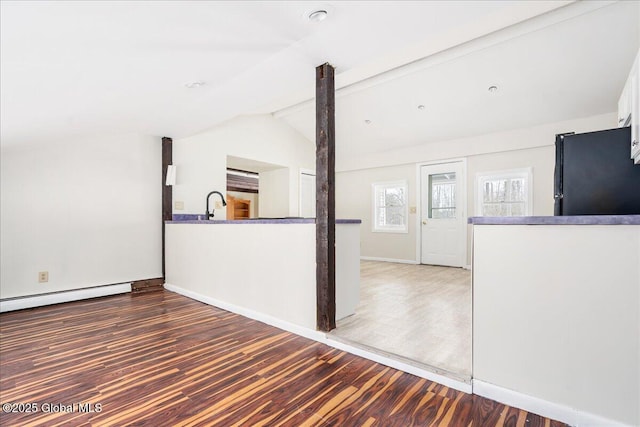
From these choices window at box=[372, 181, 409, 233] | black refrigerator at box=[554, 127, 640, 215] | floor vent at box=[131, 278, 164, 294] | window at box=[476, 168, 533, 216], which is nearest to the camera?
black refrigerator at box=[554, 127, 640, 215]

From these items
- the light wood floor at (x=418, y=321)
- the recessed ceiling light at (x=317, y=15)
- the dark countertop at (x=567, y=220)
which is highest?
the recessed ceiling light at (x=317, y=15)

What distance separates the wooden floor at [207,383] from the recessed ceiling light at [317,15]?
6.94 ft

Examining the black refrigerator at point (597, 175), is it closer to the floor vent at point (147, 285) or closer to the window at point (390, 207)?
the window at point (390, 207)

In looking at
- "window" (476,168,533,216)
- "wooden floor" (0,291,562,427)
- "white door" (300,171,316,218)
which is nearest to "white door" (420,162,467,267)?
"window" (476,168,533,216)

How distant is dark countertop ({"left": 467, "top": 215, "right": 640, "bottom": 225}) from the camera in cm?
124

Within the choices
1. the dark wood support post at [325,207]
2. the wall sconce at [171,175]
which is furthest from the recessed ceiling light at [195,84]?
the wall sconce at [171,175]

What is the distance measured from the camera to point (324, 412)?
58.5 inches

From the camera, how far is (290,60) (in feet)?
7.36

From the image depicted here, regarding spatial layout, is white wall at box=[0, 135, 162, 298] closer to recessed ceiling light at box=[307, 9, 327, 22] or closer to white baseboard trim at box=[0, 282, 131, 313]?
white baseboard trim at box=[0, 282, 131, 313]

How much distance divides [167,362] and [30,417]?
0.68m

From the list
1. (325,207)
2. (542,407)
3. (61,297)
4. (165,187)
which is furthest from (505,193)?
(61,297)

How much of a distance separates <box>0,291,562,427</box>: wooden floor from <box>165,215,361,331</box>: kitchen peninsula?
252 mm

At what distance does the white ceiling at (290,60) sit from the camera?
5.04ft

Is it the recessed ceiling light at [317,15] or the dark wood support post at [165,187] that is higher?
the recessed ceiling light at [317,15]
